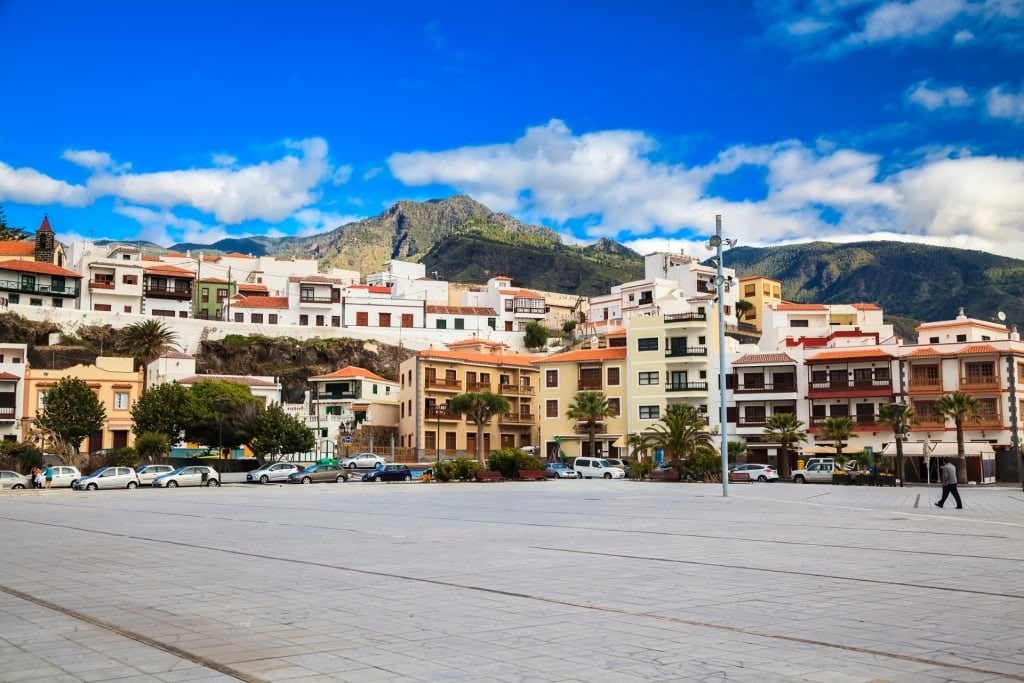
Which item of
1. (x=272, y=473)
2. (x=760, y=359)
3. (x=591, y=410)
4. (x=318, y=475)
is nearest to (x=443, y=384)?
(x=591, y=410)

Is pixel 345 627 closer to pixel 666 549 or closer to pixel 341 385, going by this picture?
pixel 666 549

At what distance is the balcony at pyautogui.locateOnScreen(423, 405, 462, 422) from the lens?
3206 inches

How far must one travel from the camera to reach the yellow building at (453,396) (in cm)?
8119

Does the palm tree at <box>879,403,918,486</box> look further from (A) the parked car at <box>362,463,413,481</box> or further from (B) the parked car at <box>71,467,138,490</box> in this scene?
(B) the parked car at <box>71,467,138,490</box>

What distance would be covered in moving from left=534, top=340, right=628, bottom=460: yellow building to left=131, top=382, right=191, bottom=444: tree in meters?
31.0

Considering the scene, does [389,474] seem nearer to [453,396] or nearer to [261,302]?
[453,396]

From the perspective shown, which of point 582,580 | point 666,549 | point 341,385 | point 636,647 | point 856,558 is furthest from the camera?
point 341,385

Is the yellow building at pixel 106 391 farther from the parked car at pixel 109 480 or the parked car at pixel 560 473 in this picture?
the parked car at pixel 560 473

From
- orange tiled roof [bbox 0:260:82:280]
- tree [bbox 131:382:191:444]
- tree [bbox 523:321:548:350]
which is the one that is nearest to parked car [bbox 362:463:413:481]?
tree [bbox 131:382:191:444]

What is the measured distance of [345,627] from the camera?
28.9ft

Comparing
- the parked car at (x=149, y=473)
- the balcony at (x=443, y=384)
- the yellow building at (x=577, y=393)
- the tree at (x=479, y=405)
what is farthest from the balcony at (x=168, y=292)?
the parked car at (x=149, y=473)

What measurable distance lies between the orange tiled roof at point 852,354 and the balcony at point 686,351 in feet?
29.2

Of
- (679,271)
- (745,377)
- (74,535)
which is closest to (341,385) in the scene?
(745,377)

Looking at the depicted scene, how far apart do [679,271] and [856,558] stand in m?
112
